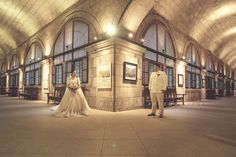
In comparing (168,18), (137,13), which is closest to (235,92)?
(168,18)

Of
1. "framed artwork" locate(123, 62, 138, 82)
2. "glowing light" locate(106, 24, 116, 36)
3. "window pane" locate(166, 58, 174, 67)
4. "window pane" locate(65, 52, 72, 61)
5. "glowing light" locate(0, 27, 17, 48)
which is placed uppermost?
Answer: "glowing light" locate(0, 27, 17, 48)

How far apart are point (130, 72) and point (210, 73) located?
16385 mm

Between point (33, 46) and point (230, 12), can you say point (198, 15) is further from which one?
point (33, 46)

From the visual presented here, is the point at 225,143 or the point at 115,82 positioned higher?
the point at 115,82

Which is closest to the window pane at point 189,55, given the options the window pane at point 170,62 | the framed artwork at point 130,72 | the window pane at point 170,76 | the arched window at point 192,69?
the arched window at point 192,69

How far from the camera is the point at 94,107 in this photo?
8516 mm

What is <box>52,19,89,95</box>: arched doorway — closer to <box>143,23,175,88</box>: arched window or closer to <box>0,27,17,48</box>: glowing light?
<box>143,23,175,88</box>: arched window

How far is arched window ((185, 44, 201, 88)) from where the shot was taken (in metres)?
14.9

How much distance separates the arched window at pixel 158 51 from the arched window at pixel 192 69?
3.01m

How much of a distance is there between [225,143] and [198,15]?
12576 mm

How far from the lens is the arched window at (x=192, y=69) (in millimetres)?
14945

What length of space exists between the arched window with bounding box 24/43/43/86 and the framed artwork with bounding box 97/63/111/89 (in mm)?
8732

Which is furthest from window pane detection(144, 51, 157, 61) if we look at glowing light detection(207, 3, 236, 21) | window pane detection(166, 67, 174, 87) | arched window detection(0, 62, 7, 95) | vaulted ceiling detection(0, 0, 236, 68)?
arched window detection(0, 62, 7, 95)

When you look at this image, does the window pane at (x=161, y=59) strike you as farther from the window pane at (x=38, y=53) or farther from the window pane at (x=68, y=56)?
the window pane at (x=38, y=53)
